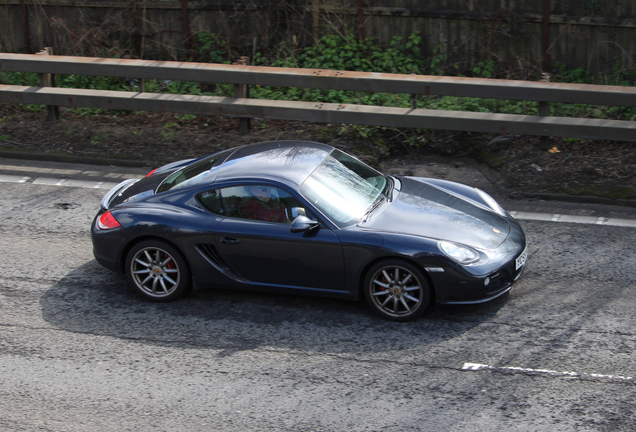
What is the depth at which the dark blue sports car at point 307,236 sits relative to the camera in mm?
5766

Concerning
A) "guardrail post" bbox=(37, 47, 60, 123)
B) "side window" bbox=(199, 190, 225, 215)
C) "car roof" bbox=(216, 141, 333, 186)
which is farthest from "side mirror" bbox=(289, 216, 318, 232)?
"guardrail post" bbox=(37, 47, 60, 123)

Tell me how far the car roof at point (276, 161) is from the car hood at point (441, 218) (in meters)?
0.80

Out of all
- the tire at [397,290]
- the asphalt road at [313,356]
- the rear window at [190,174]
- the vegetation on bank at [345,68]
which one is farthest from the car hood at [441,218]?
the vegetation on bank at [345,68]

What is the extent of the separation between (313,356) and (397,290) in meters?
0.93

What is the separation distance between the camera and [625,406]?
15.4 feet

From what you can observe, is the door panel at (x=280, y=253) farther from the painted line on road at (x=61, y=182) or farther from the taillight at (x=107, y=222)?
the painted line on road at (x=61, y=182)

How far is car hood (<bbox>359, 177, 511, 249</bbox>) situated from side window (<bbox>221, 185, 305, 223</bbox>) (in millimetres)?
650

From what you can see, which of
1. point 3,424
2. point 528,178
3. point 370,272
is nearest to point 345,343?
point 370,272

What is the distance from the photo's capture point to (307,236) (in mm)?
5902

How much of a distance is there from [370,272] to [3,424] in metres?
2.99

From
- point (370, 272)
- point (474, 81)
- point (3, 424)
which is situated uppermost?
point (474, 81)

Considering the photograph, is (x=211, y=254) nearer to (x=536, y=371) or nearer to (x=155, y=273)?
(x=155, y=273)

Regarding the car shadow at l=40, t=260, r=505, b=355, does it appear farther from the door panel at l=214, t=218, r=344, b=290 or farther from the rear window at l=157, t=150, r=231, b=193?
the rear window at l=157, t=150, r=231, b=193

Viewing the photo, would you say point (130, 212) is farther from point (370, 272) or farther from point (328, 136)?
point (328, 136)
